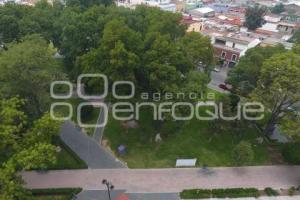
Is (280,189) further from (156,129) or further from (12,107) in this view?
(12,107)

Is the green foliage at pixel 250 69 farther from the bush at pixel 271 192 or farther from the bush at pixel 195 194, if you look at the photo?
the bush at pixel 195 194

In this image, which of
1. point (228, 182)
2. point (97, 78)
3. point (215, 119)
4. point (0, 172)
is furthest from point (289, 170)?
point (0, 172)

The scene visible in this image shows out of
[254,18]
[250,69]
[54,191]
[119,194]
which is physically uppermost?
[254,18]

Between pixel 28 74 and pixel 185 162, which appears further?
pixel 185 162

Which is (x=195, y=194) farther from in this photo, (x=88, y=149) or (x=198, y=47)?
(x=198, y=47)

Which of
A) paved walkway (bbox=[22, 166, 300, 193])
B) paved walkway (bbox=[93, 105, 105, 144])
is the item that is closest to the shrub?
paved walkway (bbox=[22, 166, 300, 193])

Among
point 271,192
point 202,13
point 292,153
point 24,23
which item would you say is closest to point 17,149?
point 271,192
